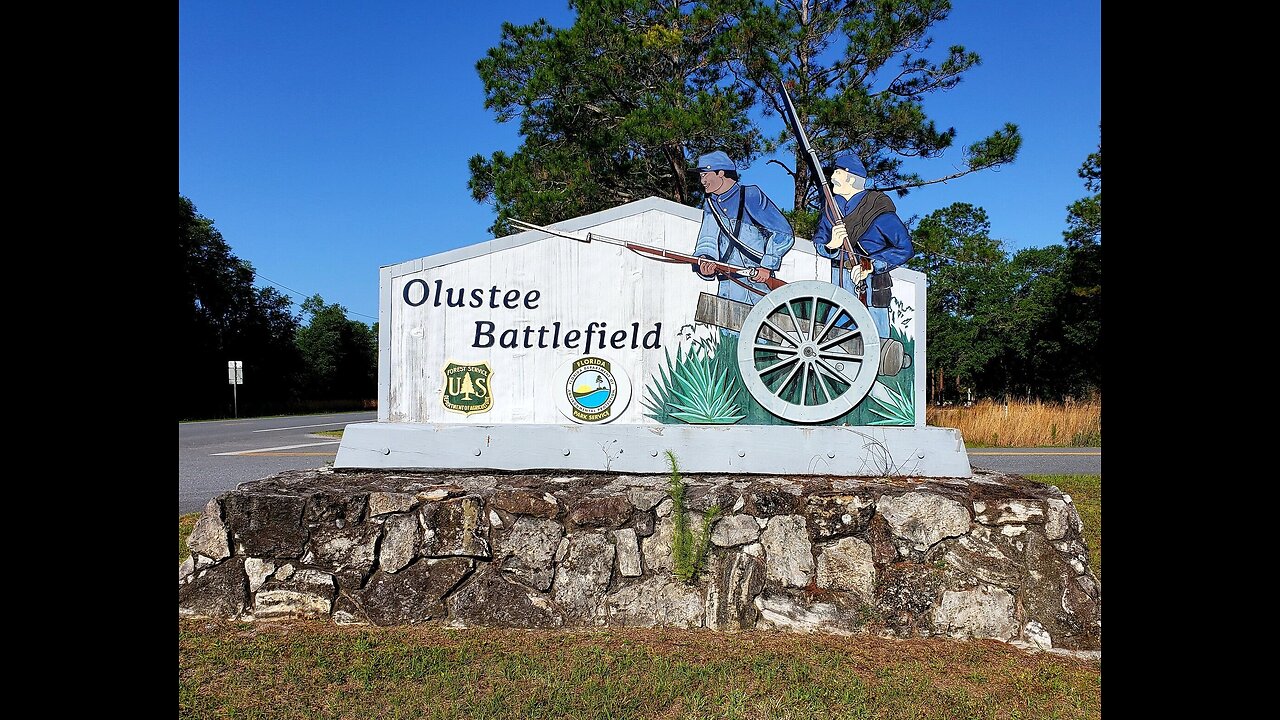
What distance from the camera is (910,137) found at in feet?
42.6

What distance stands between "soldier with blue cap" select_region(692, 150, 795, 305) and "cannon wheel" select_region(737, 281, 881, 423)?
0.15 m

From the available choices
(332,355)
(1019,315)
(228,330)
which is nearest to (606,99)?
(1019,315)

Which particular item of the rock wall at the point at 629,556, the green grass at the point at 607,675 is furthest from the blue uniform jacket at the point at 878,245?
the green grass at the point at 607,675

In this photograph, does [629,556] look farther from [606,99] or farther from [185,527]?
[606,99]

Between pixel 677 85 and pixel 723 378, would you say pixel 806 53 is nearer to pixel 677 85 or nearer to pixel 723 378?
pixel 677 85

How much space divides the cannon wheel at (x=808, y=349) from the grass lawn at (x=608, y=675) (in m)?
1.45

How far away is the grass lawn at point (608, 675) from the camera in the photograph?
10.3 ft

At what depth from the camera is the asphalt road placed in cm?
982

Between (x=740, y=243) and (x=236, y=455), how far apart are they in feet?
39.6

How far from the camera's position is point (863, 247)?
4672 millimetres

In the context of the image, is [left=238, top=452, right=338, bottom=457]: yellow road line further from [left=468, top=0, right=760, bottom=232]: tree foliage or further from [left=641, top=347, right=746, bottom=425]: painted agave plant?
[left=641, top=347, right=746, bottom=425]: painted agave plant

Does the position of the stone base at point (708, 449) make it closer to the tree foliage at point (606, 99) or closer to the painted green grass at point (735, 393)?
the painted green grass at point (735, 393)
